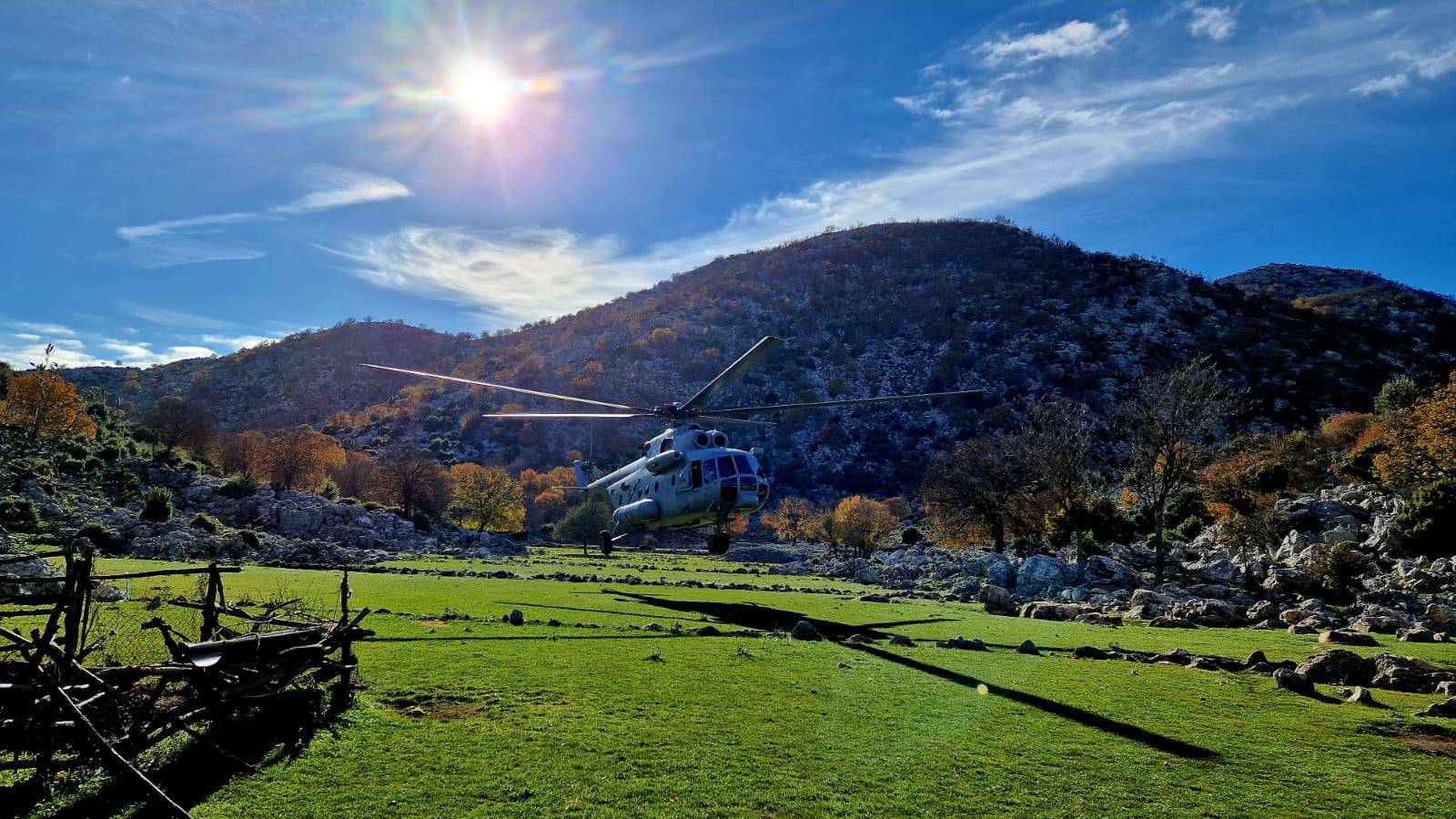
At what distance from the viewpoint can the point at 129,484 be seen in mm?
45281

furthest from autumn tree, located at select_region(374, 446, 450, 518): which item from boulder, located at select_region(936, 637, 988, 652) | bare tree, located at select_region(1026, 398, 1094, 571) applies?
boulder, located at select_region(936, 637, 988, 652)

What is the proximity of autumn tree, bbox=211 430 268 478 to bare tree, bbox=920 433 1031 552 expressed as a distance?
6300 centimetres

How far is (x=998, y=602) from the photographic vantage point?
2794cm

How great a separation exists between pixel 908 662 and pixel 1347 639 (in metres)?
12.3

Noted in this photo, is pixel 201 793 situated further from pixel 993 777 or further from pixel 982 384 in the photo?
pixel 982 384

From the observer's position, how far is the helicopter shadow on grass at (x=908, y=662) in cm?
1021

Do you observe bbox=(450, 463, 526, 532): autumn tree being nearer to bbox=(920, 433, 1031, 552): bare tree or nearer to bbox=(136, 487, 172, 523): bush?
bbox=(136, 487, 172, 523): bush

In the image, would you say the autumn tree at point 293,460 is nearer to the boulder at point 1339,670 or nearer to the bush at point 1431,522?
the boulder at point 1339,670

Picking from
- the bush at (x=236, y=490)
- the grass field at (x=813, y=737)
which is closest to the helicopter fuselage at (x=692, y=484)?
the grass field at (x=813, y=737)

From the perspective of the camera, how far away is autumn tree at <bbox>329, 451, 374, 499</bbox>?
8056 centimetres

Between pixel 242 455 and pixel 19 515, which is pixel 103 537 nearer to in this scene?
pixel 19 515

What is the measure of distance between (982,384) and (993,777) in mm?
104420

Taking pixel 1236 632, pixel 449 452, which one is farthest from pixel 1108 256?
pixel 1236 632

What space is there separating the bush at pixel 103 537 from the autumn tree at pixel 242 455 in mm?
35279
